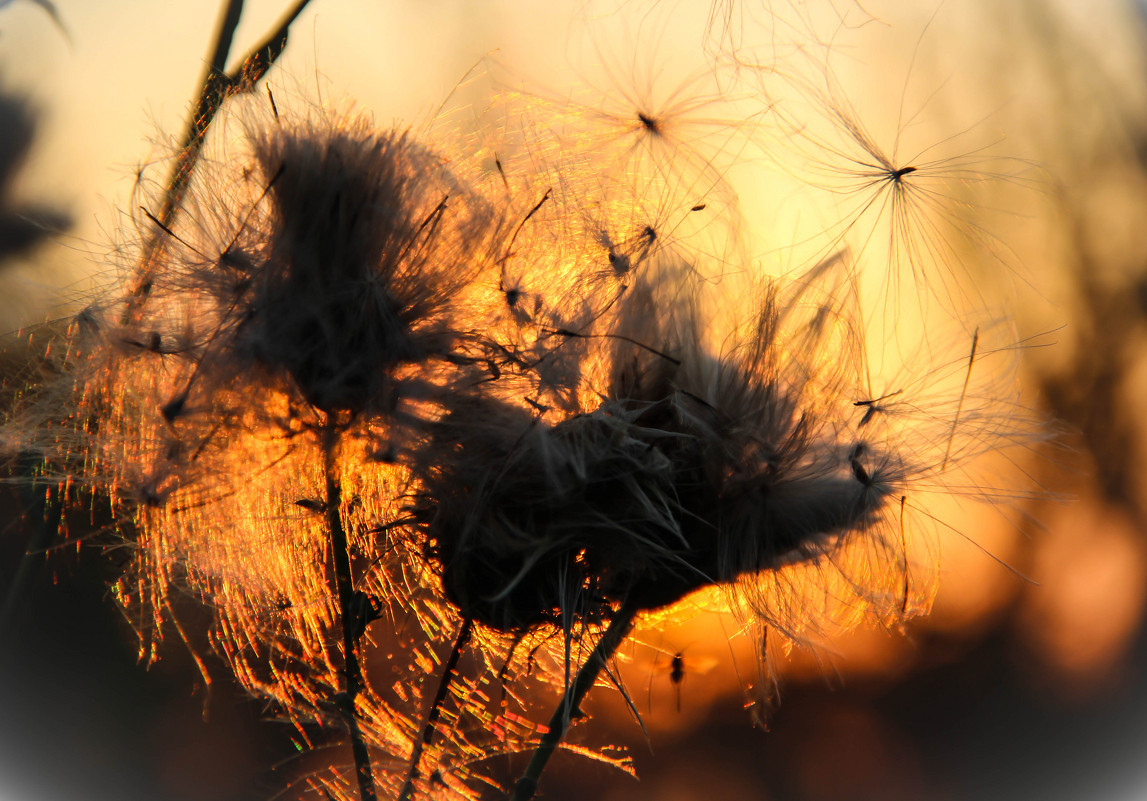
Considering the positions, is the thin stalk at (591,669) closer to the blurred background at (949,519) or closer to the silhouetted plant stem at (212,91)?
the blurred background at (949,519)

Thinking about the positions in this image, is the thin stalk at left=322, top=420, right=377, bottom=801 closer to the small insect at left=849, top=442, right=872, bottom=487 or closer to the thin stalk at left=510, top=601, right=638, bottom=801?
the thin stalk at left=510, top=601, right=638, bottom=801

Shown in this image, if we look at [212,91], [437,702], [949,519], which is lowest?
[437,702]

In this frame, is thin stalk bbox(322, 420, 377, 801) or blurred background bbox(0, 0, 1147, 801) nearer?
thin stalk bbox(322, 420, 377, 801)

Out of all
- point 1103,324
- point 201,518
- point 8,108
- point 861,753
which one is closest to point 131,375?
point 201,518

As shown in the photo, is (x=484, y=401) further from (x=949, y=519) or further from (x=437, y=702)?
(x=949, y=519)

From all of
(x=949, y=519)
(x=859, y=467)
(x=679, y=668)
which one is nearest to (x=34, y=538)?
(x=679, y=668)

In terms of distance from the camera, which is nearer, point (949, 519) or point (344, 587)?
point (344, 587)

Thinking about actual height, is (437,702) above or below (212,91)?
below

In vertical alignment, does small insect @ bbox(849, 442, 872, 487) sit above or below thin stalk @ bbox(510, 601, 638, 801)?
above

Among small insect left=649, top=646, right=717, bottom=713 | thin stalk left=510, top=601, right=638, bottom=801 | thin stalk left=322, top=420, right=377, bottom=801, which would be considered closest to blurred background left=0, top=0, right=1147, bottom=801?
small insect left=649, top=646, right=717, bottom=713

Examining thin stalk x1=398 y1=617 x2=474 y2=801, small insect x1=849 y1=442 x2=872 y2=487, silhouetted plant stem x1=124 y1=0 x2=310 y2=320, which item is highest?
silhouetted plant stem x1=124 y1=0 x2=310 y2=320
